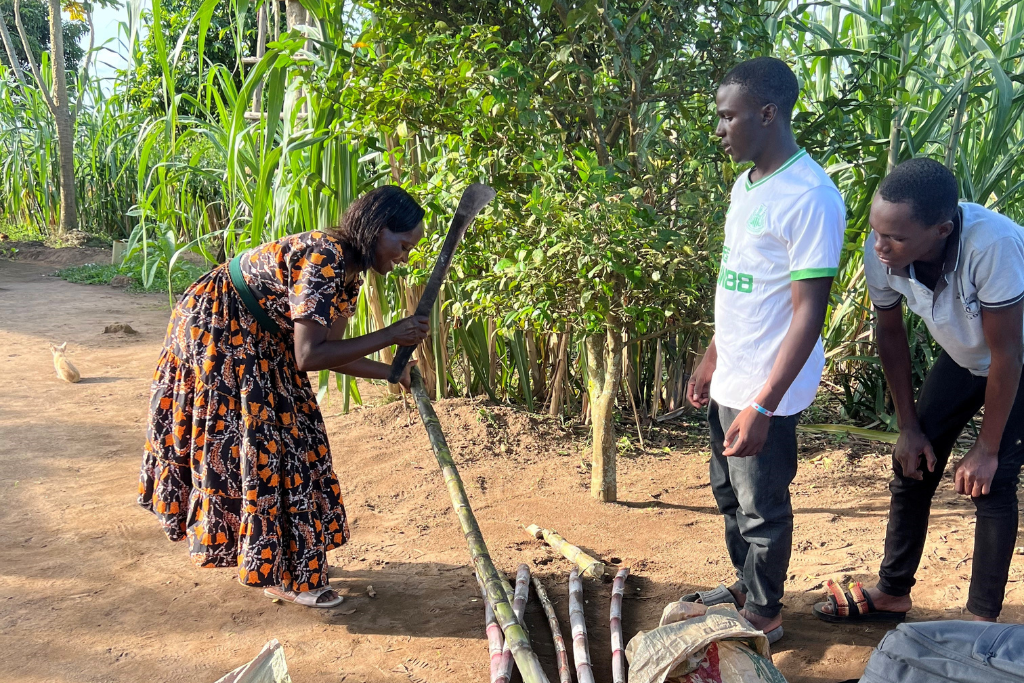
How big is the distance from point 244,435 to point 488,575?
2.62ft

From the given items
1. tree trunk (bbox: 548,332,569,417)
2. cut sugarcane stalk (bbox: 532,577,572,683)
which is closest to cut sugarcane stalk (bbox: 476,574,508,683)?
cut sugarcane stalk (bbox: 532,577,572,683)

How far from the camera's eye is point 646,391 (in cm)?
411

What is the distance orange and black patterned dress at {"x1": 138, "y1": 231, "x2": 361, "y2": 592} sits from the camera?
219 centimetres

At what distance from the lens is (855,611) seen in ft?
7.18

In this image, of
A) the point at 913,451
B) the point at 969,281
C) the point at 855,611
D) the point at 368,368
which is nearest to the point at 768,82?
the point at 969,281

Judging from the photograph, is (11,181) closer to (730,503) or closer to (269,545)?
(269,545)

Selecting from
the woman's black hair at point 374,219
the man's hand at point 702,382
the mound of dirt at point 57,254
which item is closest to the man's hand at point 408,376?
the woman's black hair at point 374,219

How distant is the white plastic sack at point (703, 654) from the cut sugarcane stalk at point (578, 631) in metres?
0.18

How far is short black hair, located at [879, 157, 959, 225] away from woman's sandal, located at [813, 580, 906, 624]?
107 cm

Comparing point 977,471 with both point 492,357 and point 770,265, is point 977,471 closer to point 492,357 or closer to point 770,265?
point 770,265

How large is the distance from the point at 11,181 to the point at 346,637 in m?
11.5

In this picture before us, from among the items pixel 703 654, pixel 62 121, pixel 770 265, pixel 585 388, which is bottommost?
pixel 703 654

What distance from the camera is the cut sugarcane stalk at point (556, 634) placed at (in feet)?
6.34

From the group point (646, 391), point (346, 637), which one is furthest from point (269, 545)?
point (646, 391)
